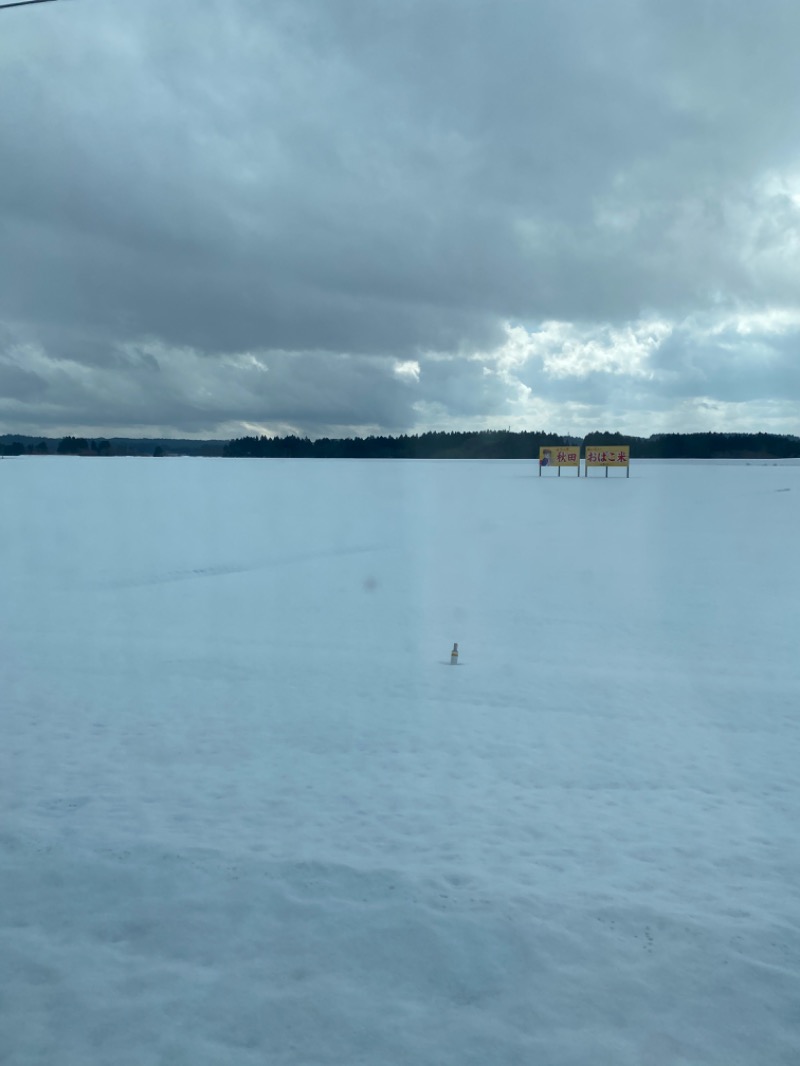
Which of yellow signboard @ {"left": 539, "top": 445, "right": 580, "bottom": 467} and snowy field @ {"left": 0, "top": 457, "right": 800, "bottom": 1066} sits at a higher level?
yellow signboard @ {"left": 539, "top": 445, "right": 580, "bottom": 467}

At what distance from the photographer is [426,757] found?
23.2 feet

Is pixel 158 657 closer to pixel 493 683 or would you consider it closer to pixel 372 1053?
pixel 493 683

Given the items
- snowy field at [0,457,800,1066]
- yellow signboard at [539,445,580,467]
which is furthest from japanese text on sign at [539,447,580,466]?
snowy field at [0,457,800,1066]

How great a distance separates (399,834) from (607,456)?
7456 cm

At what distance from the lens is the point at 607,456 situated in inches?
3031

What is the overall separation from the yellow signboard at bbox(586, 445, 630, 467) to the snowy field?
63698mm

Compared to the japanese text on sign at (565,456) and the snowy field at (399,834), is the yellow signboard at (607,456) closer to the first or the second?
the japanese text on sign at (565,456)

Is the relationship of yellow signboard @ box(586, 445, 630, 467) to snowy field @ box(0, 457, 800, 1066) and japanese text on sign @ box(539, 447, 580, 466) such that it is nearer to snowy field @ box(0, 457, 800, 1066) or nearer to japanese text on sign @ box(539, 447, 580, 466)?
japanese text on sign @ box(539, 447, 580, 466)

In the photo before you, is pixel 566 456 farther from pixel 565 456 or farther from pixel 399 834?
pixel 399 834

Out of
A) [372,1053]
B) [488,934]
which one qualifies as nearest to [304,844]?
[488,934]

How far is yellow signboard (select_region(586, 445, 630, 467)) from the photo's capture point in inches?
2980

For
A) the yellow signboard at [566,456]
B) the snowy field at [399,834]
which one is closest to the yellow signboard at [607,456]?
the yellow signboard at [566,456]

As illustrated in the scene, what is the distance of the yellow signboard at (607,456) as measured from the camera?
248ft

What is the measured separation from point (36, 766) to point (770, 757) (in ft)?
20.4
